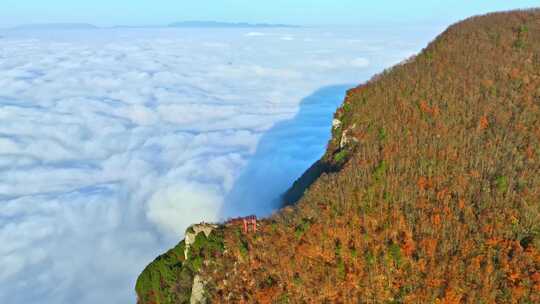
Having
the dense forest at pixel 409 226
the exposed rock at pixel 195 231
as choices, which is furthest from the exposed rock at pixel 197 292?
the exposed rock at pixel 195 231

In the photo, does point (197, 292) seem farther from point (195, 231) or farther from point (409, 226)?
point (409, 226)

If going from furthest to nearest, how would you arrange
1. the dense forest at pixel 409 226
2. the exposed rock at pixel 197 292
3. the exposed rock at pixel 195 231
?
the exposed rock at pixel 195 231, the exposed rock at pixel 197 292, the dense forest at pixel 409 226

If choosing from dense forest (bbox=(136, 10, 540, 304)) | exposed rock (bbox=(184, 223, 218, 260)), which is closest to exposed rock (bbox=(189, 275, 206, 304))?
dense forest (bbox=(136, 10, 540, 304))

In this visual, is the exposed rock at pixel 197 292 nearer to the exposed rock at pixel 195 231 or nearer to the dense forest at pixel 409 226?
the dense forest at pixel 409 226

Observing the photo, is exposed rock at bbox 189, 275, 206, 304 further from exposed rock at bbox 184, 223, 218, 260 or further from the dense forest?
exposed rock at bbox 184, 223, 218, 260

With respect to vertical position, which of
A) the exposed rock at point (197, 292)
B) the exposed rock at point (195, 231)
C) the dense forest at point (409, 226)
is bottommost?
the exposed rock at point (197, 292)

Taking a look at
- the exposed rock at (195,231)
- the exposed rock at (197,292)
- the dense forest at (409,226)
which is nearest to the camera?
the dense forest at (409,226)

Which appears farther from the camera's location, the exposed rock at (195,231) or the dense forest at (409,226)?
the exposed rock at (195,231)

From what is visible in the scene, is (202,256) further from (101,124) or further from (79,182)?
(101,124)
